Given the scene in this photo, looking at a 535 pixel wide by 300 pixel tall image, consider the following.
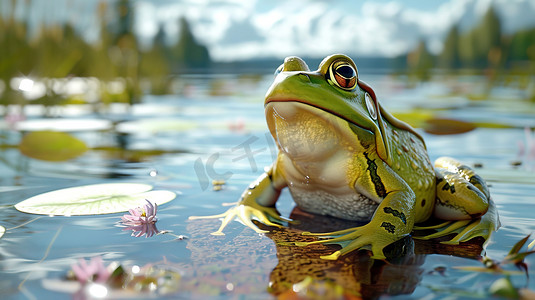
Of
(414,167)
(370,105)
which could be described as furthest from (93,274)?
(414,167)

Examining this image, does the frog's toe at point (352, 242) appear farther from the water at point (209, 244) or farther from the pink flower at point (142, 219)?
the pink flower at point (142, 219)

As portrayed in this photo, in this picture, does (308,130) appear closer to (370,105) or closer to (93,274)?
(370,105)

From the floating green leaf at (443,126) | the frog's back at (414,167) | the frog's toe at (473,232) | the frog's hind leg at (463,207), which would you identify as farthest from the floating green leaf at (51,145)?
the floating green leaf at (443,126)

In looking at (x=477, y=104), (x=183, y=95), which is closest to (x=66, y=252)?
(x=477, y=104)

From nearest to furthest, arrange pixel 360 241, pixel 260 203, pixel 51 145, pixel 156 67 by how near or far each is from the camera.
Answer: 1. pixel 360 241
2. pixel 260 203
3. pixel 51 145
4. pixel 156 67

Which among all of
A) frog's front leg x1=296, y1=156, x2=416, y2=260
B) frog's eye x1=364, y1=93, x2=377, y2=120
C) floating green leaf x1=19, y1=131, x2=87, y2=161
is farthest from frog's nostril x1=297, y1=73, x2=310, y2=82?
floating green leaf x1=19, y1=131, x2=87, y2=161

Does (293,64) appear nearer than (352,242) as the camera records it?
No

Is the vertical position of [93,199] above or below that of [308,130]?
below
